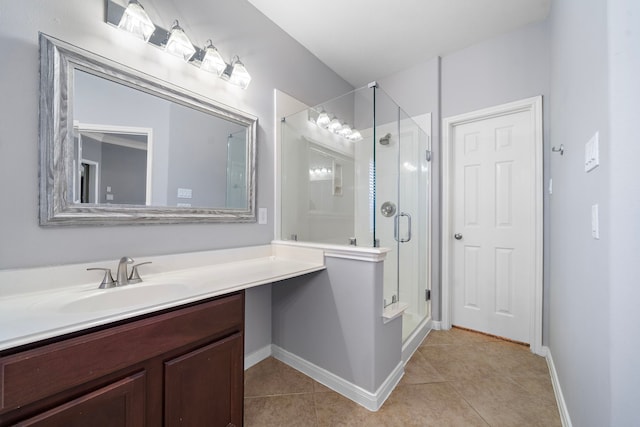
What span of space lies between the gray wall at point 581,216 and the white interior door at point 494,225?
488mm

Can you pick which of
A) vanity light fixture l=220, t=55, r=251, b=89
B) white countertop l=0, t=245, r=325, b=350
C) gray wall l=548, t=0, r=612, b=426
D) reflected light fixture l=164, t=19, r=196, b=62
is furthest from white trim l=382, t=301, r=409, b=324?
reflected light fixture l=164, t=19, r=196, b=62

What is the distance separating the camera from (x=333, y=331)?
1.65 metres

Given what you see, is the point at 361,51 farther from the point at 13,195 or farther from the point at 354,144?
the point at 13,195

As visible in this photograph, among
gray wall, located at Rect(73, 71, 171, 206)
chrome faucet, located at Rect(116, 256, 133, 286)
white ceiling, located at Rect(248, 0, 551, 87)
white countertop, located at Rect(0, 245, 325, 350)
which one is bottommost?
white countertop, located at Rect(0, 245, 325, 350)

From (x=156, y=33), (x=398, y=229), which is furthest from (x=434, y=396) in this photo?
(x=156, y=33)

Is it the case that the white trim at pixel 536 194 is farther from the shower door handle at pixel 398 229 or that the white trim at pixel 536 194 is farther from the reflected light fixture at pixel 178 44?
the reflected light fixture at pixel 178 44

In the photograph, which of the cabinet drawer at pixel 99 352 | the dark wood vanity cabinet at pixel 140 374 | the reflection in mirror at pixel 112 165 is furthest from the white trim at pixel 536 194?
the reflection in mirror at pixel 112 165

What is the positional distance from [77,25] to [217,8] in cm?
84

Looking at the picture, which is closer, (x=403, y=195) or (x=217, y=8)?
(x=217, y=8)

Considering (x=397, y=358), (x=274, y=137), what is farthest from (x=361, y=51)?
(x=397, y=358)

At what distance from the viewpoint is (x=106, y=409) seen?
0.79 metres

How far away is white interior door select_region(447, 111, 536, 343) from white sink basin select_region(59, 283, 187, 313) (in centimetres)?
240

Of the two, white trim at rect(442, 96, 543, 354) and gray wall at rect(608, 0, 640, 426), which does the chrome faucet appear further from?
white trim at rect(442, 96, 543, 354)

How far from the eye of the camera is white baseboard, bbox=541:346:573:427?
1.30 meters
